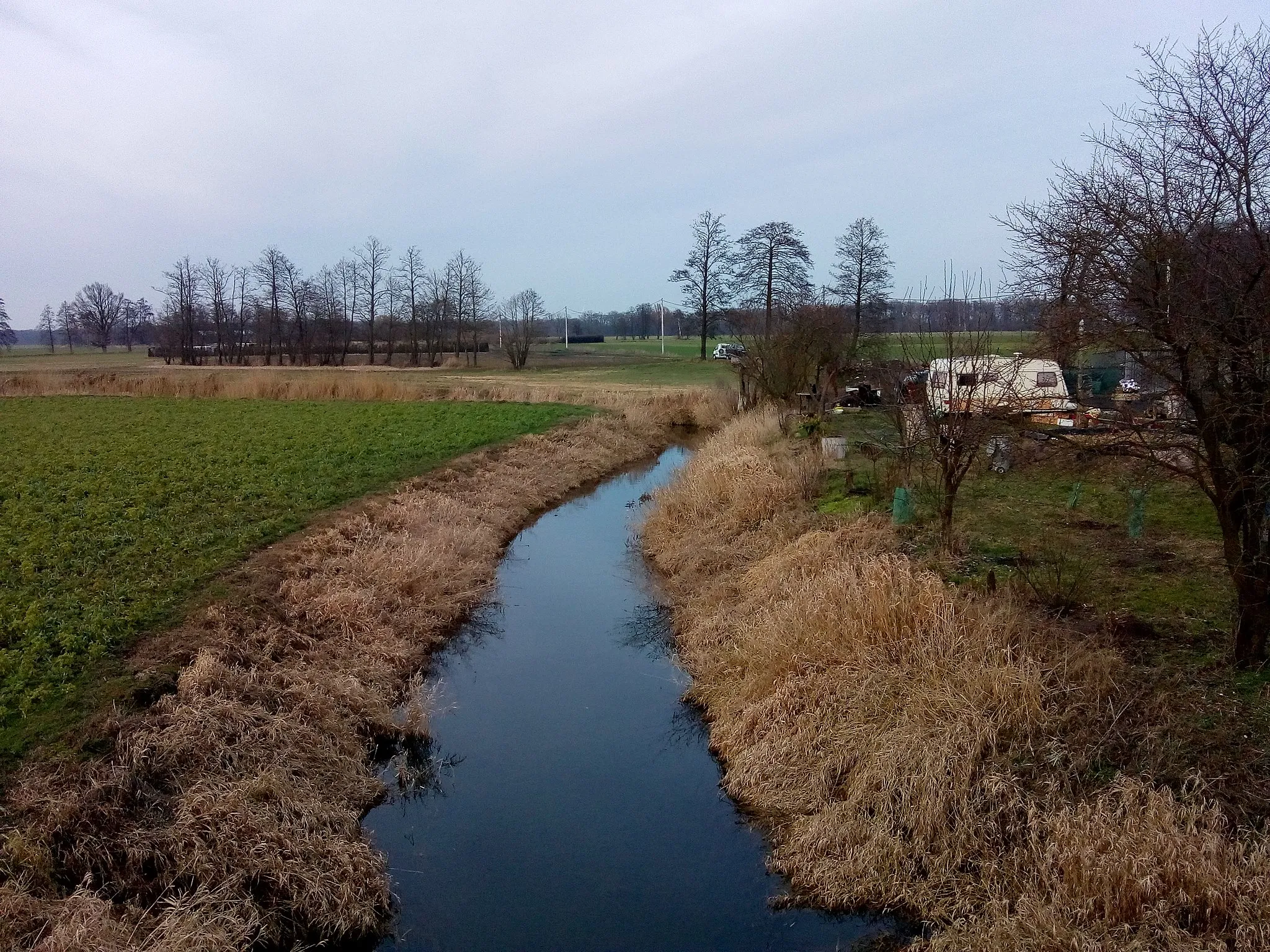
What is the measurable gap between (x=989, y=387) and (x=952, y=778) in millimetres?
4951

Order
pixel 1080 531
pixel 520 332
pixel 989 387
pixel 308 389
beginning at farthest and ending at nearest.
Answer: pixel 520 332
pixel 308 389
pixel 1080 531
pixel 989 387

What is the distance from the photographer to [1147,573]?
807 cm

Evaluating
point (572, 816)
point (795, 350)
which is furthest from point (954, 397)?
point (795, 350)

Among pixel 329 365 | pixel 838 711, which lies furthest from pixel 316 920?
pixel 329 365

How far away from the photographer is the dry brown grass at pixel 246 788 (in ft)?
15.0

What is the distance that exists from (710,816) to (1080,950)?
281 cm

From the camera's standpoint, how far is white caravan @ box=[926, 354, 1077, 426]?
7562 mm

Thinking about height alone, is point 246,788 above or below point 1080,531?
below

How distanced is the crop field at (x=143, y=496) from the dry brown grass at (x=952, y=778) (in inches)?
207

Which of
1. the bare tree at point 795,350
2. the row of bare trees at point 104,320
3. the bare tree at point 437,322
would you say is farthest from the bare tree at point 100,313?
the bare tree at point 795,350

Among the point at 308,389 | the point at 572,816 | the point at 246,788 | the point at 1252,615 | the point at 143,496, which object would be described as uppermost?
the point at 308,389

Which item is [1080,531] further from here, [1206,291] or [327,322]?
[327,322]

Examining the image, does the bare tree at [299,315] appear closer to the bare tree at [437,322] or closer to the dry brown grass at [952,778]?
the bare tree at [437,322]

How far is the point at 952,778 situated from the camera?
5.45 metres
